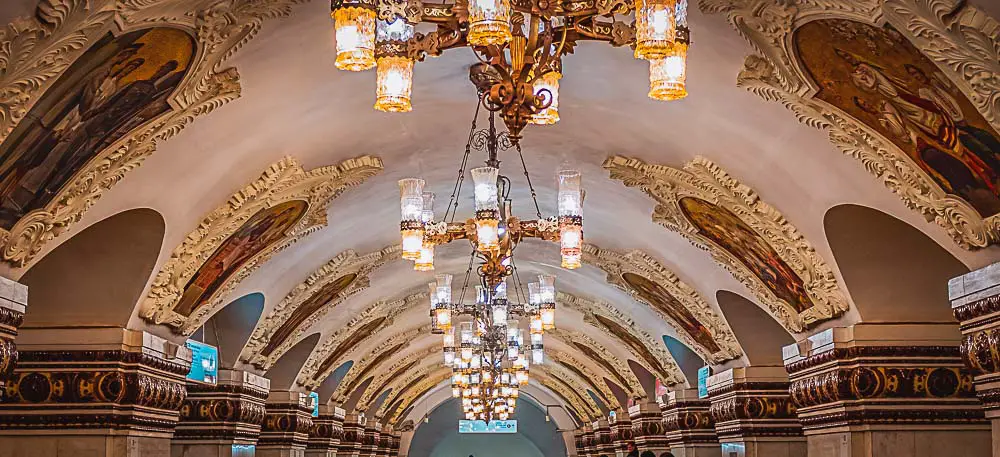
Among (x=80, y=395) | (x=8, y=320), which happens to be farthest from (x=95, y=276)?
(x=8, y=320)

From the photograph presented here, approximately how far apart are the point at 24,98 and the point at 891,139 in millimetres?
5398

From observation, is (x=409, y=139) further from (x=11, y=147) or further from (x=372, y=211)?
(x=11, y=147)

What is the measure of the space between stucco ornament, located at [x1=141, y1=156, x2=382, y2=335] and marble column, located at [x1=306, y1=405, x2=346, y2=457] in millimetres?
11184

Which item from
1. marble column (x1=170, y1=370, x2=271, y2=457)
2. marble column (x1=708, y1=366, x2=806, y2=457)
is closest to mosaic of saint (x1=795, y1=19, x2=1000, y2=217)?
marble column (x1=708, y1=366, x2=806, y2=457)

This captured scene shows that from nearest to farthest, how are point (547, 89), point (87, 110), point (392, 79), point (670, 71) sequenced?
point (670, 71)
point (392, 79)
point (547, 89)
point (87, 110)

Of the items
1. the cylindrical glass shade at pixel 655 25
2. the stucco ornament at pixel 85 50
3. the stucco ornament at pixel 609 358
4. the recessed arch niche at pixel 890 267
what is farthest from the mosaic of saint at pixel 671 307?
the cylindrical glass shade at pixel 655 25

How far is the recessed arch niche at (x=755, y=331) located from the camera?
15211 millimetres

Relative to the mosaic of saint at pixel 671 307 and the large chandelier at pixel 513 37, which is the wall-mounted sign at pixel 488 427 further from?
the large chandelier at pixel 513 37

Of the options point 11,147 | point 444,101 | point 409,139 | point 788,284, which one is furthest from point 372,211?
point 11,147

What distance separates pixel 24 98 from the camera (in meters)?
6.61

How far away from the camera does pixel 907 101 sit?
7793mm

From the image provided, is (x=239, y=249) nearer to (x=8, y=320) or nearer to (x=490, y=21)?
(x=8, y=320)

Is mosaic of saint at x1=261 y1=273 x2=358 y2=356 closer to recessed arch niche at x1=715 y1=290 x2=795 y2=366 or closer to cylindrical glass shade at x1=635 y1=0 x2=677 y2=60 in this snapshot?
recessed arch niche at x1=715 y1=290 x2=795 y2=366

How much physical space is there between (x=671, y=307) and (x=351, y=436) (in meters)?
11.7
